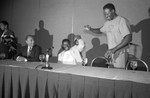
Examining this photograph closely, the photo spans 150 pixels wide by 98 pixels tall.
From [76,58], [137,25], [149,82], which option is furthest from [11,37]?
[149,82]

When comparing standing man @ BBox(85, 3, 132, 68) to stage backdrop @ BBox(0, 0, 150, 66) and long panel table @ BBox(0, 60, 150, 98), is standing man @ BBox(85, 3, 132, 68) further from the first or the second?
long panel table @ BBox(0, 60, 150, 98)

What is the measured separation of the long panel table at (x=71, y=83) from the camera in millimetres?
1032

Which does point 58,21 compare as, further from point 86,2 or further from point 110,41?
point 110,41

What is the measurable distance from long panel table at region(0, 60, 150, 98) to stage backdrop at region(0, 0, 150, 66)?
182cm

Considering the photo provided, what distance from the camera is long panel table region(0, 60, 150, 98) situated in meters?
1.03

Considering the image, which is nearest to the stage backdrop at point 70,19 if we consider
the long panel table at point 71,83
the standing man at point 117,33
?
the standing man at point 117,33

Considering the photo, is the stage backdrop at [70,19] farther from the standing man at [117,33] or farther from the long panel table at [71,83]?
the long panel table at [71,83]

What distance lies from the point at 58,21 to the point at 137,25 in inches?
75.6

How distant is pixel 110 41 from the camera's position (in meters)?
2.52

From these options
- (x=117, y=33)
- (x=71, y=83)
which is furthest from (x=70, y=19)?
(x=71, y=83)

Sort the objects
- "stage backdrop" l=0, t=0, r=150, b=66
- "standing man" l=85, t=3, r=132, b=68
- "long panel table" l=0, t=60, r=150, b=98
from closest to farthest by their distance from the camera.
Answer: "long panel table" l=0, t=60, r=150, b=98, "standing man" l=85, t=3, r=132, b=68, "stage backdrop" l=0, t=0, r=150, b=66

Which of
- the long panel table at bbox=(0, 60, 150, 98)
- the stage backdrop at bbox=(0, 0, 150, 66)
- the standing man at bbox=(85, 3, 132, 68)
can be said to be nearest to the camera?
the long panel table at bbox=(0, 60, 150, 98)

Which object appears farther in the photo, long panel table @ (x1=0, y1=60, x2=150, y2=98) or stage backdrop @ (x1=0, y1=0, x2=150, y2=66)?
stage backdrop @ (x1=0, y1=0, x2=150, y2=66)

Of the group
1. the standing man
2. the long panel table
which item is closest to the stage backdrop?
the standing man
